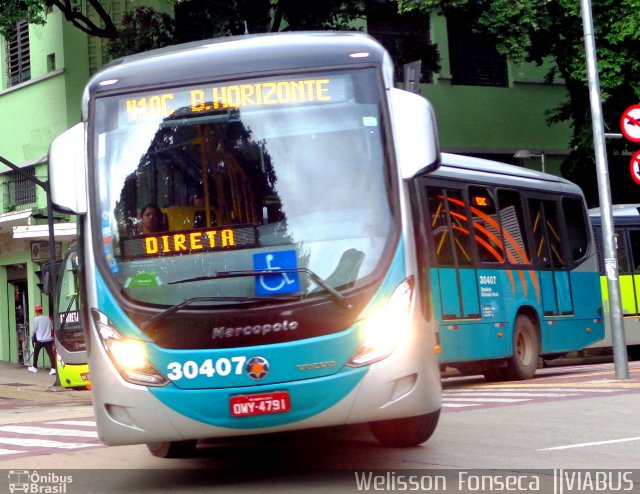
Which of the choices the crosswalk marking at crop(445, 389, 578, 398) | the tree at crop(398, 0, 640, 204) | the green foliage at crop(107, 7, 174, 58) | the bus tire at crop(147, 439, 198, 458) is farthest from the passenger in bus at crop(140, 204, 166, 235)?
the green foliage at crop(107, 7, 174, 58)

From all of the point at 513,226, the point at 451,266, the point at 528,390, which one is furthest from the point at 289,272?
the point at 513,226

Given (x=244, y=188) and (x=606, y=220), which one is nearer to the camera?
(x=244, y=188)

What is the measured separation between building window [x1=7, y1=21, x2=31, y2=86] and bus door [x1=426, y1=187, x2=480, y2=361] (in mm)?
19655

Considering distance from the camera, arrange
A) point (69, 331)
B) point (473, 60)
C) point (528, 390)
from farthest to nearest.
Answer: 1. point (473, 60)
2. point (69, 331)
3. point (528, 390)

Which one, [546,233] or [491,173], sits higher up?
[491,173]

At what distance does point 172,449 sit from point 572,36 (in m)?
22.1

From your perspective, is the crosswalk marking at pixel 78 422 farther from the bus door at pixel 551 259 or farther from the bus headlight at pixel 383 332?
the bus door at pixel 551 259

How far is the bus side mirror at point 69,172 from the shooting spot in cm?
941

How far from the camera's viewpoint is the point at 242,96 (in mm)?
9352

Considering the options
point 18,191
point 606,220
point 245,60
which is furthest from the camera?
point 18,191

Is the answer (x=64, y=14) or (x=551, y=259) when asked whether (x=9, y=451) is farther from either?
(x=64, y=14)

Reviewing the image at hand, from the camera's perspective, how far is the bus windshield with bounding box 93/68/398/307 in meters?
8.96

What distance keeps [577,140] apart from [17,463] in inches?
899

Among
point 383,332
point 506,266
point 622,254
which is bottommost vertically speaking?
point 383,332
